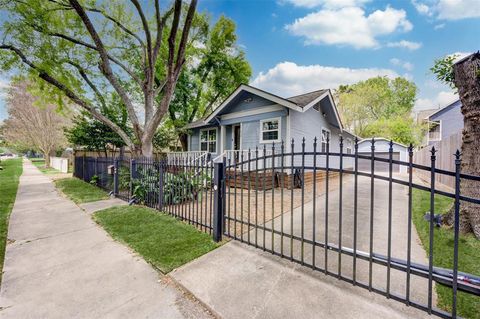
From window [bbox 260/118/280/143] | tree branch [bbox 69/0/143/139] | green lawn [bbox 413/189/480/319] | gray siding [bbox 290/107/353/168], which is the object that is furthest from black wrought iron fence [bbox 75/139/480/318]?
tree branch [bbox 69/0/143/139]

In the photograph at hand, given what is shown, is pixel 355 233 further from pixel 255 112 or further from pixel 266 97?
pixel 255 112

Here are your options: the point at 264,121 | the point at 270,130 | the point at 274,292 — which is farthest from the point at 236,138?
the point at 274,292

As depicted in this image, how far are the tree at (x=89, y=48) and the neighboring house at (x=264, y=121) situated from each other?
11.5 feet

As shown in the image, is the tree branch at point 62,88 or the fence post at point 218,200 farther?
the tree branch at point 62,88

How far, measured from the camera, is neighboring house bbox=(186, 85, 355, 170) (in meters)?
9.79

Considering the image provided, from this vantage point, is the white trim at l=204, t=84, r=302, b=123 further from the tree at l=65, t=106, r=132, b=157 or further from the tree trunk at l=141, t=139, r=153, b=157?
the tree at l=65, t=106, r=132, b=157

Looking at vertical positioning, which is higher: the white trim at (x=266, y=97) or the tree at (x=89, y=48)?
the tree at (x=89, y=48)

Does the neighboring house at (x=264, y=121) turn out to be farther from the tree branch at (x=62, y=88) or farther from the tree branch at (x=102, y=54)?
the tree branch at (x=62, y=88)

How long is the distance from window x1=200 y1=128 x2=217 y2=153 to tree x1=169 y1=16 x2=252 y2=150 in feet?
11.4

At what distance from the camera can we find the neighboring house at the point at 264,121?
9789mm

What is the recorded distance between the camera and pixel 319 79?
29.7 metres

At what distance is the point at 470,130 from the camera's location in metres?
3.83

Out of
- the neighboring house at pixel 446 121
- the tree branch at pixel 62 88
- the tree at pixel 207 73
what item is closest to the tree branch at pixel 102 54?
the tree branch at pixel 62 88

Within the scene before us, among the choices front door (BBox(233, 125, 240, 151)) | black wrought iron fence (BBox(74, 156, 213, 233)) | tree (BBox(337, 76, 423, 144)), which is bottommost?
black wrought iron fence (BBox(74, 156, 213, 233))
